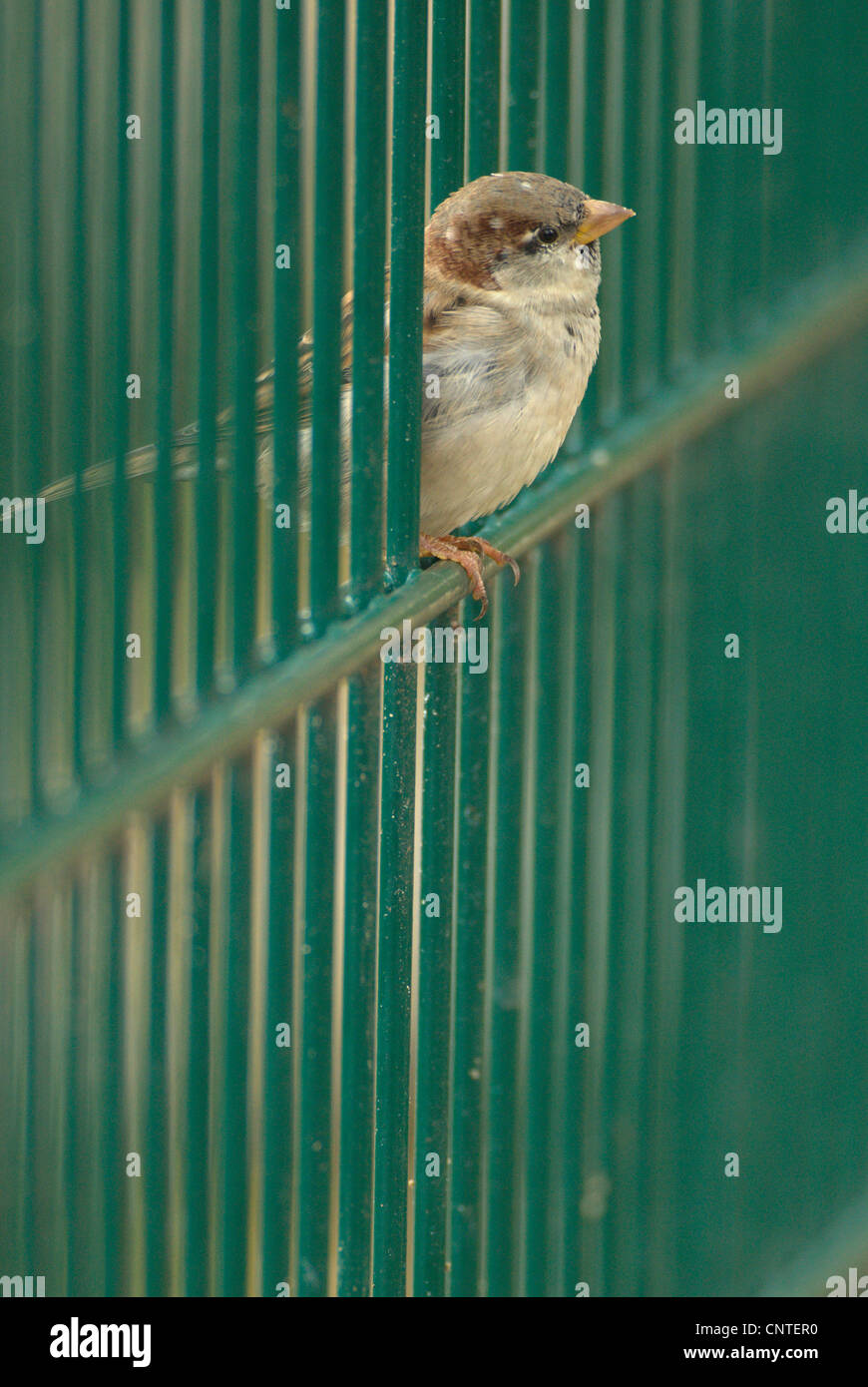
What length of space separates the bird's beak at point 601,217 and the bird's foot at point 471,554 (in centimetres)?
61

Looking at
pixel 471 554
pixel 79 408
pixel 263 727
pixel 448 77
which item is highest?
pixel 448 77

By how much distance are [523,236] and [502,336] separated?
0.18 m

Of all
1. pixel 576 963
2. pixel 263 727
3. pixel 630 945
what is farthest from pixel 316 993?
pixel 630 945

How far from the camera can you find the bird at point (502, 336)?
102 inches

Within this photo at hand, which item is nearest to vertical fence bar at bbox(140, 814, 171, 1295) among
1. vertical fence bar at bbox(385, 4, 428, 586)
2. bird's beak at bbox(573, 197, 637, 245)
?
vertical fence bar at bbox(385, 4, 428, 586)

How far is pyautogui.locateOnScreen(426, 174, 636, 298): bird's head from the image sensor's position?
251 cm

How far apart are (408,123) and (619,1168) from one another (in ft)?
5.48

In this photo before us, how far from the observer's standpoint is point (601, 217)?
2543 millimetres

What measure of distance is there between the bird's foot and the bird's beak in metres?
0.61

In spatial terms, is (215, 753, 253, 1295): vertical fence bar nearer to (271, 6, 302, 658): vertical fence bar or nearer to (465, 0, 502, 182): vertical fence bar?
(271, 6, 302, 658): vertical fence bar

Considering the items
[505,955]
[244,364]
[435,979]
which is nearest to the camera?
[244,364]

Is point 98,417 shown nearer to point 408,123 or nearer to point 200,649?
point 200,649

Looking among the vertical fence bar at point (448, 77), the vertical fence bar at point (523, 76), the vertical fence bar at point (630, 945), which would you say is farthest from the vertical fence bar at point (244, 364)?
the vertical fence bar at point (630, 945)

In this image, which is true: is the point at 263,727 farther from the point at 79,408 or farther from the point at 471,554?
the point at 471,554
